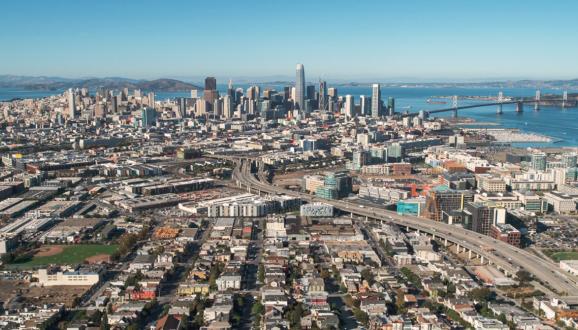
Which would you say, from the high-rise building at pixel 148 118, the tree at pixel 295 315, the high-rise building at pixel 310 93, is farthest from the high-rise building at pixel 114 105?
the tree at pixel 295 315

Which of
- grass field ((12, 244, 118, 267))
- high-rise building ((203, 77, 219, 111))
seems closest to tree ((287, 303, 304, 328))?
grass field ((12, 244, 118, 267))

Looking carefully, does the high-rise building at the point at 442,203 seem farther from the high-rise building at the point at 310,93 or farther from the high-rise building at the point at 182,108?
the high-rise building at the point at 310,93

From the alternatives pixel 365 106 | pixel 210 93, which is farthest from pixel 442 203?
pixel 210 93

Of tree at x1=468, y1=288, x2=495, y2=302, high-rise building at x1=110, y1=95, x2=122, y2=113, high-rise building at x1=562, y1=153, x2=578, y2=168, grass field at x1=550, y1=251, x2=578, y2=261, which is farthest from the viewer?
high-rise building at x1=110, y1=95, x2=122, y2=113

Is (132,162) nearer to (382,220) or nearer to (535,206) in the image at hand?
(382,220)

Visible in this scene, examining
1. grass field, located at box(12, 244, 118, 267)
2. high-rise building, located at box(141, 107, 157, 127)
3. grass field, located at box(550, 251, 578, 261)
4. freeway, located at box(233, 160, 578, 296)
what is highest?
high-rise building, located at box(141, 107, 157, 127)

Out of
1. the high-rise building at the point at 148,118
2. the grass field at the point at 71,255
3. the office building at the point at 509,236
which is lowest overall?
the grass field at the point at 71,255

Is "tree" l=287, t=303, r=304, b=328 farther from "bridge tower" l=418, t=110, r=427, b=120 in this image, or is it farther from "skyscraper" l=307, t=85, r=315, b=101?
"skyscraper" l=307, t=85, r=315, b=101
